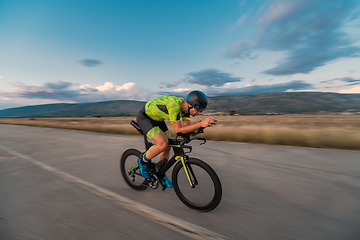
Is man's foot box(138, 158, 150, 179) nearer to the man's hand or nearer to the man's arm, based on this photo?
the man's arm

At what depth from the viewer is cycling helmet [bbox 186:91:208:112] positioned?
2537mm

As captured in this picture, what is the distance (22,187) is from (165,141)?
2919mm

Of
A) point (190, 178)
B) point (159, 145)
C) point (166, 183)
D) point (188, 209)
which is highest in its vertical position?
point (159, 145)

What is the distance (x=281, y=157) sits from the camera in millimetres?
5066

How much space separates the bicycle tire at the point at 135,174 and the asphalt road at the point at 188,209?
0.44 ft

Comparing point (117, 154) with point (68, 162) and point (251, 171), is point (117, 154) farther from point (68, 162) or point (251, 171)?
point (251, 171)

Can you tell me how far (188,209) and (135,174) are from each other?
1186 mm

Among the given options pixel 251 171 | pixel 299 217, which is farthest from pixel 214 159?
pixel 299 217

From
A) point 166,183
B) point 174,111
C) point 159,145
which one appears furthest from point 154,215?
point 174,111

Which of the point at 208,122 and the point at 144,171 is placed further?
the point at 144,171

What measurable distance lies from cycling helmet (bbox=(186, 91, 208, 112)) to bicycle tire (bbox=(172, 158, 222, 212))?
705mm

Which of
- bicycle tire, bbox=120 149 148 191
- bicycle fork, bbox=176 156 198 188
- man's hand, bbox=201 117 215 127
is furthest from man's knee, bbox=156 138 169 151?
man's hand, bbox=201 117 215 127

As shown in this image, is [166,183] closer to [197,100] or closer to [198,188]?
[198,188]

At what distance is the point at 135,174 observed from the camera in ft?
10.8
